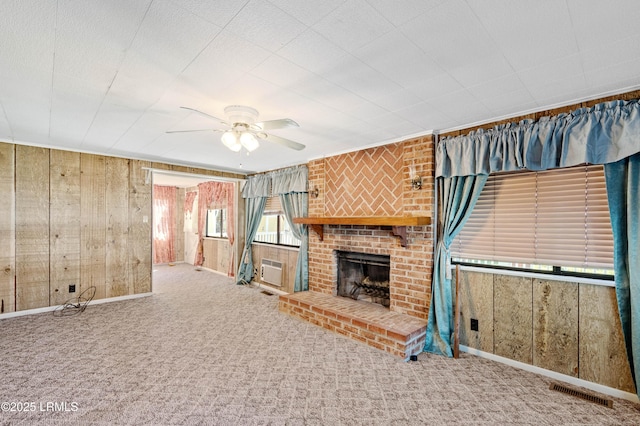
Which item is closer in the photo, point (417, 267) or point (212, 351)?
point (212, 351)

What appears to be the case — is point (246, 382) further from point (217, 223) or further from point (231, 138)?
point (217, 223)

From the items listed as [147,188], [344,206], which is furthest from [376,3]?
[147,188]

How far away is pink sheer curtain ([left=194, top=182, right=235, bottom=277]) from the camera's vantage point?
6.57m

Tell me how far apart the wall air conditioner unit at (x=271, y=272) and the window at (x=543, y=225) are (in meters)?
3.21

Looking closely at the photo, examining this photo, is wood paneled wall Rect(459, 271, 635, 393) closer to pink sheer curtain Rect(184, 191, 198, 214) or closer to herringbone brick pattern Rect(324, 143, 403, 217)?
herringbone brick pattern Rect(324, 143, 403, 217)

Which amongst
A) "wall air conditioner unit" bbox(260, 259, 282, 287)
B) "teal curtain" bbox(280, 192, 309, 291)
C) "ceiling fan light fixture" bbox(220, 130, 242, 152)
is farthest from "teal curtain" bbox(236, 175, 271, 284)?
"ceiling fan light fixture" bbox(220, 130, 242, 152)

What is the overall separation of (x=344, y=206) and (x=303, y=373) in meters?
2.29

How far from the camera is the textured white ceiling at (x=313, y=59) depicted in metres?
1.44

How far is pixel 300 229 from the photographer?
488 centimetres

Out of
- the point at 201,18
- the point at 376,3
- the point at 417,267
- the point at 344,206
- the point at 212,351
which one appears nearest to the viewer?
the point at 376,3

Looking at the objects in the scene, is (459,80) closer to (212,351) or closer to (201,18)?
(201,18)

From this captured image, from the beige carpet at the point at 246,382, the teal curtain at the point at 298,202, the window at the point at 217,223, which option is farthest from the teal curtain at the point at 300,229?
the window at the point at 217,223

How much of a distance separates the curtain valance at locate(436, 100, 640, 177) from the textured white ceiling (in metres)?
0.16

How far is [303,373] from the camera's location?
103 inches
